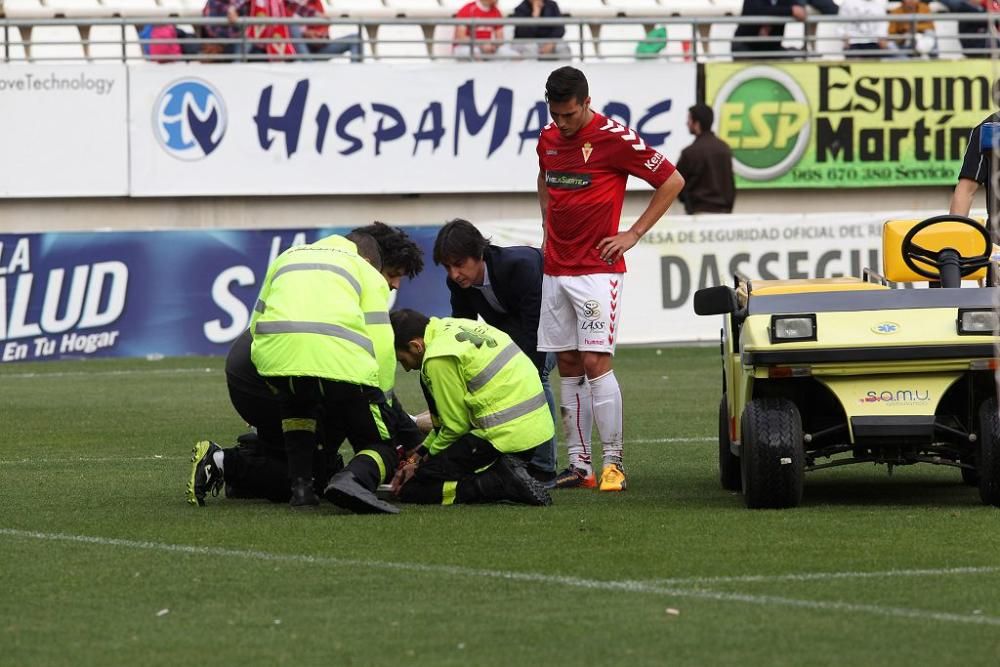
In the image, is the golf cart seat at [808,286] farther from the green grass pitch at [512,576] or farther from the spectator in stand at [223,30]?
the spectator in stand at [223,30]

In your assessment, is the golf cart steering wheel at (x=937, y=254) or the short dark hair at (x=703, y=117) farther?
the short dark hair at (x=703, y=117)

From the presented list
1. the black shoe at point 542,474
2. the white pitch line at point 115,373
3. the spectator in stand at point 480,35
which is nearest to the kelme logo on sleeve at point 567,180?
the black shoe at point 542,474

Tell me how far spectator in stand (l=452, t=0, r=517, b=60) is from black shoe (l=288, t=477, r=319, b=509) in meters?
15.5

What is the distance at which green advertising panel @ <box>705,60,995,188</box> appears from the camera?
2453 centimetres

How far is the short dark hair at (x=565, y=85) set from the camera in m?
9.20

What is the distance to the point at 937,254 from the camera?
9.19 meters

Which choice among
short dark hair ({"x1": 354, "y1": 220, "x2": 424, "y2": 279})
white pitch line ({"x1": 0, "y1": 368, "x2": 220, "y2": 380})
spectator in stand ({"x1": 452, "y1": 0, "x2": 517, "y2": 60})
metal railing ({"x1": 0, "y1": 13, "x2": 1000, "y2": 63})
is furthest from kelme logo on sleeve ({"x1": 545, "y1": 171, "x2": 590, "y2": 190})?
spectator in stand ({"x1": 452, "y1": 0, "x2": 517, "y2": 60})

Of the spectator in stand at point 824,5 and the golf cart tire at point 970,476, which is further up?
the spectator in stand at point 824,5

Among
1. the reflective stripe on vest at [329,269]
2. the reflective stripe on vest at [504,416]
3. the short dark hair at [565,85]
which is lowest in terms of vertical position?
the reflective stripe on vest at [504,416]

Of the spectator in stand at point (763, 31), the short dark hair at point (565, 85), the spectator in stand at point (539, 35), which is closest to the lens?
the short dark hair at point (565, 85)

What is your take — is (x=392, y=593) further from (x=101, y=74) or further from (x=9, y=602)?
(x=101, y=74)

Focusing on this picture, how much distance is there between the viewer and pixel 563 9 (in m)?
26.8

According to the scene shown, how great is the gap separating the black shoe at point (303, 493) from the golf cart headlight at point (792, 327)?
2.21 metres

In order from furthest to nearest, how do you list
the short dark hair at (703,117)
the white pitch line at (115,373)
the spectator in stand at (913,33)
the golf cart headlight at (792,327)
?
1. the spectator in stand at (913,33)
2. the short dark hair at (703,117)
3. the white pitch line at (115,373)
4. the golf cart headlight at (792,327)
